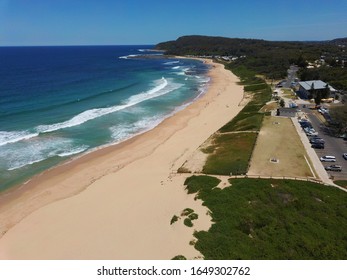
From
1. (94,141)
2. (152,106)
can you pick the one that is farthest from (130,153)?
(152,106)

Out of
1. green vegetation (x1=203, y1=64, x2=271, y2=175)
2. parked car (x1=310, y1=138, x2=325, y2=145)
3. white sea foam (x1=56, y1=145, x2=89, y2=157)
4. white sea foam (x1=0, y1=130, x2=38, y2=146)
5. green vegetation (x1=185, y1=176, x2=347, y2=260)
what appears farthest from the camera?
white sea foam (x1=0, y1=130, x2=38, y2=146)

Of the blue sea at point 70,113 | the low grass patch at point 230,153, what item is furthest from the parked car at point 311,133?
Answer: the blue sea at point 70,113

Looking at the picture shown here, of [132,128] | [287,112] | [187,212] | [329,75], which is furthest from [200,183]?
[329,75]

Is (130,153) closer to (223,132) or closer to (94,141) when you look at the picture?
(94,141)

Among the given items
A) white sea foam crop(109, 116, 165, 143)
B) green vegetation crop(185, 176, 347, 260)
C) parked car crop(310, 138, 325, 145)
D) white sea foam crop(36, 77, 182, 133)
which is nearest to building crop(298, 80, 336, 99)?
parked car crop(310, 138, 325, 145)

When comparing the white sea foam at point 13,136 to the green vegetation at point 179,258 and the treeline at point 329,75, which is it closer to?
the green vegetation at point 179,258

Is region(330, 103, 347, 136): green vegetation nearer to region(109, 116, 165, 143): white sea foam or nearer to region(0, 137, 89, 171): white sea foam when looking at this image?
region(109, 116, 165, 143): white sea foam
